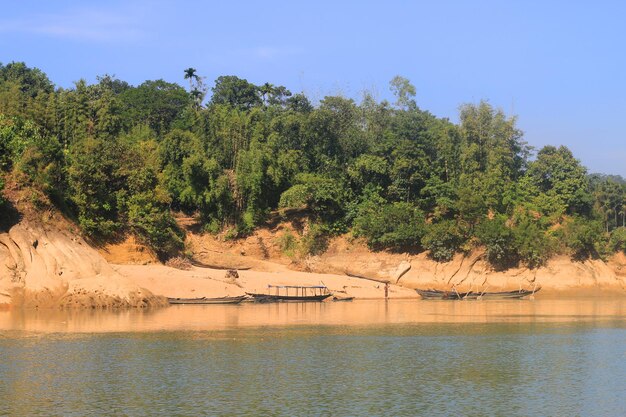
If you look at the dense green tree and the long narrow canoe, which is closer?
the long narrow canoe

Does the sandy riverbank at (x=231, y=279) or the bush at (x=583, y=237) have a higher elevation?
the bush at (x=583, y=237)

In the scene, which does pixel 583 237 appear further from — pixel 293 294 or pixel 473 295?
pixel 293 294

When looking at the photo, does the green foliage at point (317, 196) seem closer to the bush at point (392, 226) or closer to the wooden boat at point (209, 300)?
the bush at point (392, 226)

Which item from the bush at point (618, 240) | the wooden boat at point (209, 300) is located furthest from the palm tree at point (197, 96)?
the bush at point (618, 240)

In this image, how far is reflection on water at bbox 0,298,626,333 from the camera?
3712 cm

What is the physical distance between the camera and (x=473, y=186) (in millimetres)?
65438

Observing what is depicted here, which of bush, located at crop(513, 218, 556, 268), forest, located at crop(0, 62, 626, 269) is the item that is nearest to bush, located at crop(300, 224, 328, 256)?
forest, located at crop(0, 62, 626, 269)

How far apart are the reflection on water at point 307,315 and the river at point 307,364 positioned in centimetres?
19

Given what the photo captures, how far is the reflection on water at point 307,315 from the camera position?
37.1m

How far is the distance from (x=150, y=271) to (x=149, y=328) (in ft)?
46.8

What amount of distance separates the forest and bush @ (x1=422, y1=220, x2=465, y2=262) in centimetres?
11

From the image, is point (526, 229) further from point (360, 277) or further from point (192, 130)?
point (192, 130)

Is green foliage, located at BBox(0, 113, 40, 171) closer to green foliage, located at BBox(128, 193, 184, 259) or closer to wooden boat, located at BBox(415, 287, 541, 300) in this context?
green foliage, located at BBox(128, 193, 184, 259)

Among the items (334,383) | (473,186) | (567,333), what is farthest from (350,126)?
(334,383)
